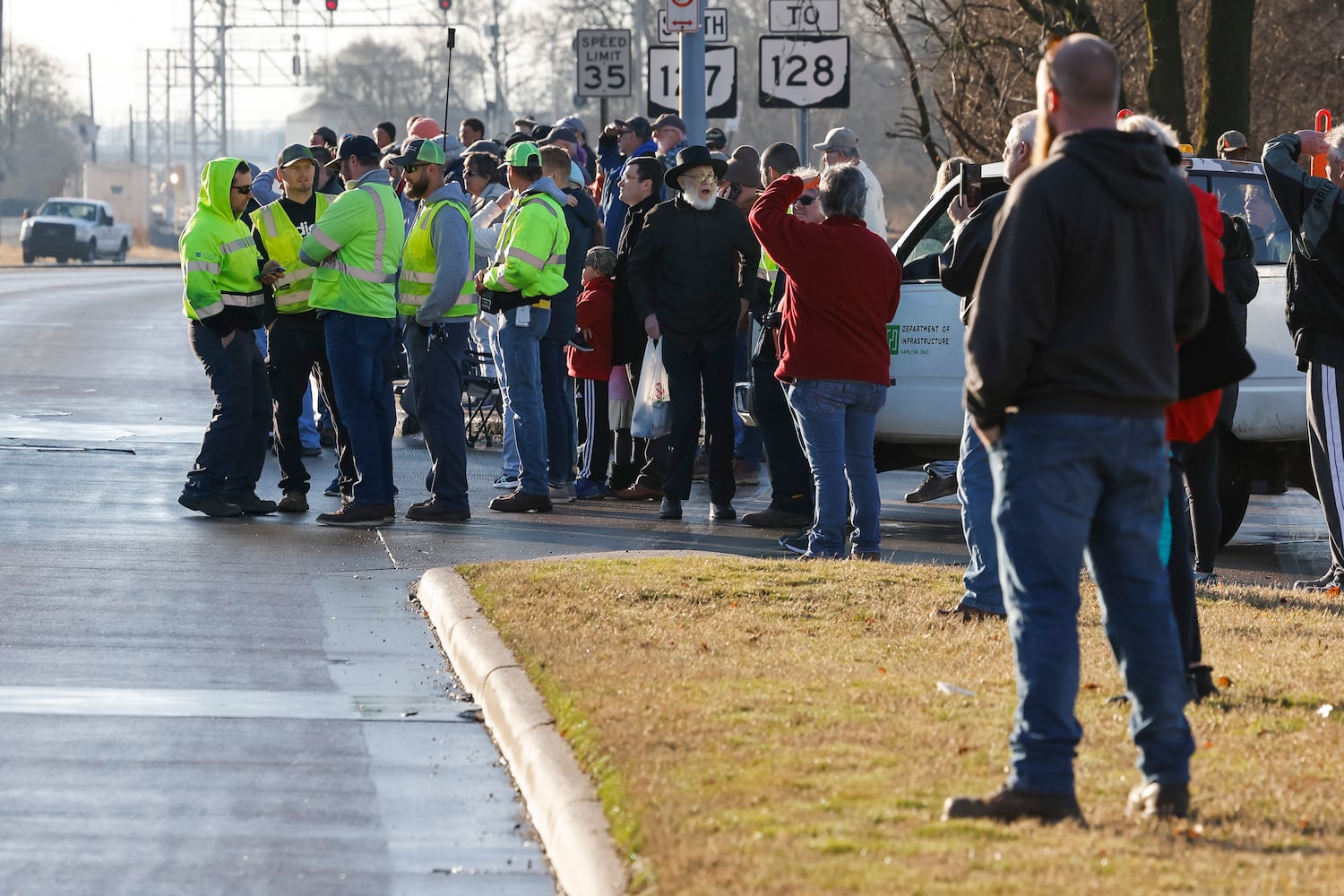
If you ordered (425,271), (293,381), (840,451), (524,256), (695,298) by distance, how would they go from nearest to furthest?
1. (840,451)
2. (425,271)
3. (695,298)
4. (524,256)
5. (293,381)

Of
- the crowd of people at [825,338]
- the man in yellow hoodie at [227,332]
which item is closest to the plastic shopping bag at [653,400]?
the crowd of people at [825,338]

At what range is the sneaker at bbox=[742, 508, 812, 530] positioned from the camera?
38.8ft

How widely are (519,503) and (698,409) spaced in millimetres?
1177

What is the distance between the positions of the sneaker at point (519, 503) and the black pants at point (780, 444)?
135cm

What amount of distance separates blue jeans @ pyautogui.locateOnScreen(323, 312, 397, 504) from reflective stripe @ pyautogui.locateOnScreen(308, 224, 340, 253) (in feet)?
1.27

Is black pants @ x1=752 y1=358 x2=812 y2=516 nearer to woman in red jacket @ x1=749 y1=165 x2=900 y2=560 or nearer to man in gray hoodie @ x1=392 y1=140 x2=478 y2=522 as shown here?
man in gray hoodie @ x1=392 y1=140 x2=478 y2=522

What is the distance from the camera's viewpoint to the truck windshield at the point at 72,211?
58.7 m

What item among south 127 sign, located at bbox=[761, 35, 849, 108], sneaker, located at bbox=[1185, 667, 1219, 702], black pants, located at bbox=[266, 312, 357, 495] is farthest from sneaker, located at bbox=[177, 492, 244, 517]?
sneaker, located at bbox=[1185, 667, 1219, 702]

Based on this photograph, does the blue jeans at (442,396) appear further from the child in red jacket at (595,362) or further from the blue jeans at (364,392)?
the child in red jacket at (595,362)

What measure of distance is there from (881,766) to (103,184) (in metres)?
109

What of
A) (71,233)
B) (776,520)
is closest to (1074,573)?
(776,520)

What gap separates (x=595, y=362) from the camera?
508 inches

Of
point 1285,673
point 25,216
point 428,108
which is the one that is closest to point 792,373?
point 1285,673

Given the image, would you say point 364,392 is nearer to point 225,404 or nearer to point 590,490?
point 225,404
